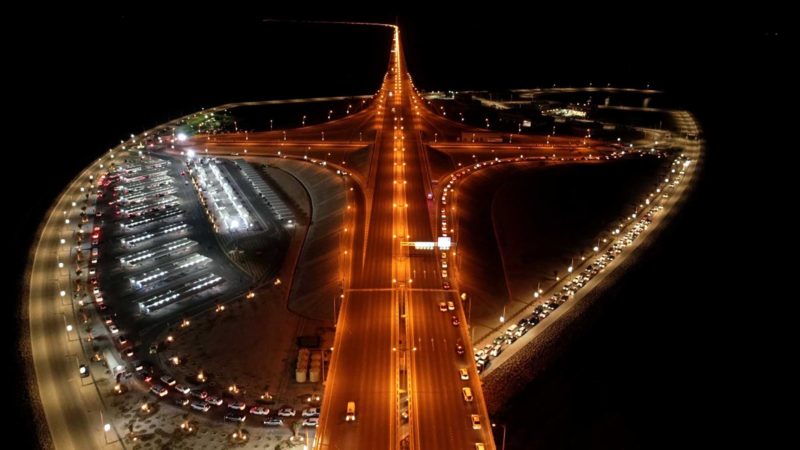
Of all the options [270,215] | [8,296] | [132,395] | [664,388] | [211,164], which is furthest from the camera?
[211,164]

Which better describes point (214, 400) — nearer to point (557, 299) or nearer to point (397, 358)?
point (397, 358)

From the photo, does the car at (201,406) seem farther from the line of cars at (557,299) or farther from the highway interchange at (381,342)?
the line of cars at (557,299)

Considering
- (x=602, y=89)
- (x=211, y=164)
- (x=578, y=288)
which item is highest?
(x=602, y=89)

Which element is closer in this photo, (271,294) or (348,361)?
(348,361)

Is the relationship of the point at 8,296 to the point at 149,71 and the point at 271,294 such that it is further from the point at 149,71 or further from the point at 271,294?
the point at 149,71

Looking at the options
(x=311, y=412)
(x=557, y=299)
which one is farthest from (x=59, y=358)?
(x=557, y=299)

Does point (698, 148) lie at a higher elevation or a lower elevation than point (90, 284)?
higher

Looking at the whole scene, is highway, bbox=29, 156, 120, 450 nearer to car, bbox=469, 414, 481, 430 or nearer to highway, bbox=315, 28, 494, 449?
highway, bbox=315, 28, 494, 449

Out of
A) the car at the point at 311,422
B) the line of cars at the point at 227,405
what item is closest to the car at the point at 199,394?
the line of cars at the point at 227,405

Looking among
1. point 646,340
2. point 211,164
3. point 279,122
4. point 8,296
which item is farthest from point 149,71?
point 646,340
